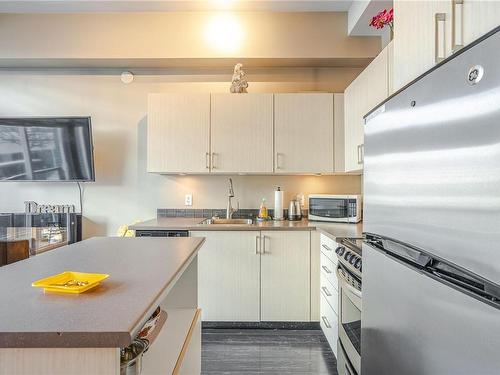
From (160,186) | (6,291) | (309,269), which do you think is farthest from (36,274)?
(160,186)

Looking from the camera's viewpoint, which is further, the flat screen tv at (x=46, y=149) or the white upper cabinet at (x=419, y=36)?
the flat screen tv at (x=46, y=149)

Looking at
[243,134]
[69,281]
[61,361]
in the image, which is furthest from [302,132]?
[61,361]

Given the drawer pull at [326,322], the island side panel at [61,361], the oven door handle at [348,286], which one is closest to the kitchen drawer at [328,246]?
the oven door handle at [348,286]

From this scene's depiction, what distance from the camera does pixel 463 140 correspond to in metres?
0.70

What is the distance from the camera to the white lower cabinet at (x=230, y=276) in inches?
109

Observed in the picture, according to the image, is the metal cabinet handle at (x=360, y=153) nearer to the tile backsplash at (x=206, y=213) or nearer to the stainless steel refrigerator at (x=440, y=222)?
the tile backsplash at (x=206, y=213)

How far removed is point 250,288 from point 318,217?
0.95m

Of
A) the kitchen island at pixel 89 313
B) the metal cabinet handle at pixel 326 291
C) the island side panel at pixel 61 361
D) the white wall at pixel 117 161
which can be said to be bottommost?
the metal cabinet handle at pixel 326 291

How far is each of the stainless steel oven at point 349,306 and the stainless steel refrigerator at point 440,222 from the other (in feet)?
1.22

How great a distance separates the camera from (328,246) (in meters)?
2.46

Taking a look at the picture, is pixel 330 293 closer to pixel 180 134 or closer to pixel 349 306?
pixel 349 306

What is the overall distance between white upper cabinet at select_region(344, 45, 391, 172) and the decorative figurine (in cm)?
97

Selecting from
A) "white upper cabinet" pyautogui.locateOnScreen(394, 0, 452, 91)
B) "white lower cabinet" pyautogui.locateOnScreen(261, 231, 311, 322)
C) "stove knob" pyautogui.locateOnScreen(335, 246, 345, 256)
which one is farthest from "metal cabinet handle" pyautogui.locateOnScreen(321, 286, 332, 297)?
"white upper cabinet" pyautogui.locateOnScreen(394, 0, 452, 91)

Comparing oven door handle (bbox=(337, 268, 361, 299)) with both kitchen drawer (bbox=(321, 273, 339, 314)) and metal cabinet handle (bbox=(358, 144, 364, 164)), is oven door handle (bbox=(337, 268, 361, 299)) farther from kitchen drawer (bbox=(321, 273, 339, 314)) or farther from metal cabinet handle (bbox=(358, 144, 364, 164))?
metal cabinet handle (bbox=(358, 144, 364, 164))
